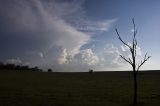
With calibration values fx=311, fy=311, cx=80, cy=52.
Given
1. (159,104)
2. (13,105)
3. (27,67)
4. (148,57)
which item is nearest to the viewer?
(13,105)

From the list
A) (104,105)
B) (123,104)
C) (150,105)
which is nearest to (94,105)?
(104,105)

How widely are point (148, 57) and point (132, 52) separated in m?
2.00

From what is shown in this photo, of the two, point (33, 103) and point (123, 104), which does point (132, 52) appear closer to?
point (123, 104)

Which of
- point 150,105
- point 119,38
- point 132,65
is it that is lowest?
point 150,105

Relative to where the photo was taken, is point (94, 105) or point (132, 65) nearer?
point (94, 105)

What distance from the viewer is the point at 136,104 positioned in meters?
32.8

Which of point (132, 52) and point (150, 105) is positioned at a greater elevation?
point (132, 52)

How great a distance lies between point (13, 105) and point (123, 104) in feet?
37.2

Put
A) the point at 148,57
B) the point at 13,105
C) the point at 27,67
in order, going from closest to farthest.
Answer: the point at 13,105, the point at 148,57, the point at 27,67

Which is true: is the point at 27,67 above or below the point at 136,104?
above

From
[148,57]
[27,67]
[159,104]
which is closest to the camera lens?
Result: [159,104]

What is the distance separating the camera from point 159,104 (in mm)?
32625

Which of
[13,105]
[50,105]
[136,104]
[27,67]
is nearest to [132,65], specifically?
[136,104]

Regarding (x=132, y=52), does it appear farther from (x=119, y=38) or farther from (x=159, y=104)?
(x=159, y=104)
